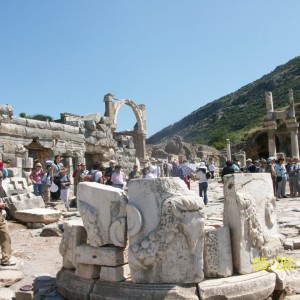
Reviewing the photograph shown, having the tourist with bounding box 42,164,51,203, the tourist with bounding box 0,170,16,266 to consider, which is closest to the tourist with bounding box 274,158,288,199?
the tourist with bounding box 42,164,51,203

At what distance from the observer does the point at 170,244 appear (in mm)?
4191

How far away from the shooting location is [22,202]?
9.52m

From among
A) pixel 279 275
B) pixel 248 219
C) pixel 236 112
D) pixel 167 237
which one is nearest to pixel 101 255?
pixel 167 237

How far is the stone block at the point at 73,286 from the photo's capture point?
14.4 feet

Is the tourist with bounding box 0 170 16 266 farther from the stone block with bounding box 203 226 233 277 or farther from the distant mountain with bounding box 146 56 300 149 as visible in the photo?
the distant mountain with bounding box 146 56 300 149

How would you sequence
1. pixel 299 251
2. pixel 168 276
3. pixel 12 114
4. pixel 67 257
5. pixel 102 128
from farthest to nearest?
pixel 102 128, pixel 12 114, pixel 299 251, pixel 67 257, pixel 168 276

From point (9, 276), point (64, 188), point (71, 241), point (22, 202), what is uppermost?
point (64, 188)

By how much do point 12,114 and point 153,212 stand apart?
9.10 metres

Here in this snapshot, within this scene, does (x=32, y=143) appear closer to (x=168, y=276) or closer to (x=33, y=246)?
(x=33, y=246)

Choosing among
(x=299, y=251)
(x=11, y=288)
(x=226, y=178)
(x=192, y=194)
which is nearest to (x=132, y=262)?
(x=192, y=194)

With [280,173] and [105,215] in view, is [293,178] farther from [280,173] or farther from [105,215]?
[105,215]

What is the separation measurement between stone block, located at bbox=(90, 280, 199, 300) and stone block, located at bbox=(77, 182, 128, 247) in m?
0.47

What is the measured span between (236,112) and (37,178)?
2974 inches

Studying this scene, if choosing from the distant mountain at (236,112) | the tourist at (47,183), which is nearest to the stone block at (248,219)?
the tourist at (47,183)
